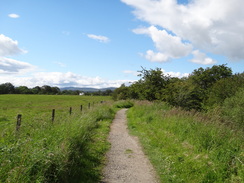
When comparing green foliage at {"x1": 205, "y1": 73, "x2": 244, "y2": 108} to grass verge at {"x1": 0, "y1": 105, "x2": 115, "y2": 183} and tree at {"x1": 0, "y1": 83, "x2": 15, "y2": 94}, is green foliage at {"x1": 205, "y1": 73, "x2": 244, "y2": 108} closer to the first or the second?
grass verge at {"x1": 0, "y1": 105, "x2": 115, "y2": 183}

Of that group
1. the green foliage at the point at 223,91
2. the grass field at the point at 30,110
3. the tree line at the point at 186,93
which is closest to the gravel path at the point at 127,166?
the grass field at the point at 30,110

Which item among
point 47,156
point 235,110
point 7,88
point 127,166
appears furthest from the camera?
point 7,88

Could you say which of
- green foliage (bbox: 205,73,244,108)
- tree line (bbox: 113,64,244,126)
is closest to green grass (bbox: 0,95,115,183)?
tree line (bbox: 113,64,244,126)

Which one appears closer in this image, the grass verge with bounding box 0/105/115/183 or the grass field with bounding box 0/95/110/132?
the grass verge with bounding box 0/105/115/183

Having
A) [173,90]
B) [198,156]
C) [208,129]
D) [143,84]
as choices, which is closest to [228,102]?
[173,90]

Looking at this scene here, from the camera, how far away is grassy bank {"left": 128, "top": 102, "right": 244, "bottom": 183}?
4938 mm

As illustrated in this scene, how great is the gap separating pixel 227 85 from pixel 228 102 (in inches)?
359

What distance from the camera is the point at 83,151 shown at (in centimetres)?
634

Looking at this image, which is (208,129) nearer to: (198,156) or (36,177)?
(198,156)

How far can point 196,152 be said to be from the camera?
634 centimetres

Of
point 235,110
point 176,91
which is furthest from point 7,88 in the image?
point 235,110

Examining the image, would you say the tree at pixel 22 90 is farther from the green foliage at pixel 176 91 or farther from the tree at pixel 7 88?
the green foliage at pixel 176 91

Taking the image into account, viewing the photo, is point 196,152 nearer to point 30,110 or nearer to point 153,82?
point 153,82

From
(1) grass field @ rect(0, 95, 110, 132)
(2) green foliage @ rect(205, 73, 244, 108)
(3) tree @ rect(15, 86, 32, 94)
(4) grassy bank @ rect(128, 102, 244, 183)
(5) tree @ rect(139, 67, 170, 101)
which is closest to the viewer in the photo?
(4) grassy bank @ rect(128, 102, 244, 183)
